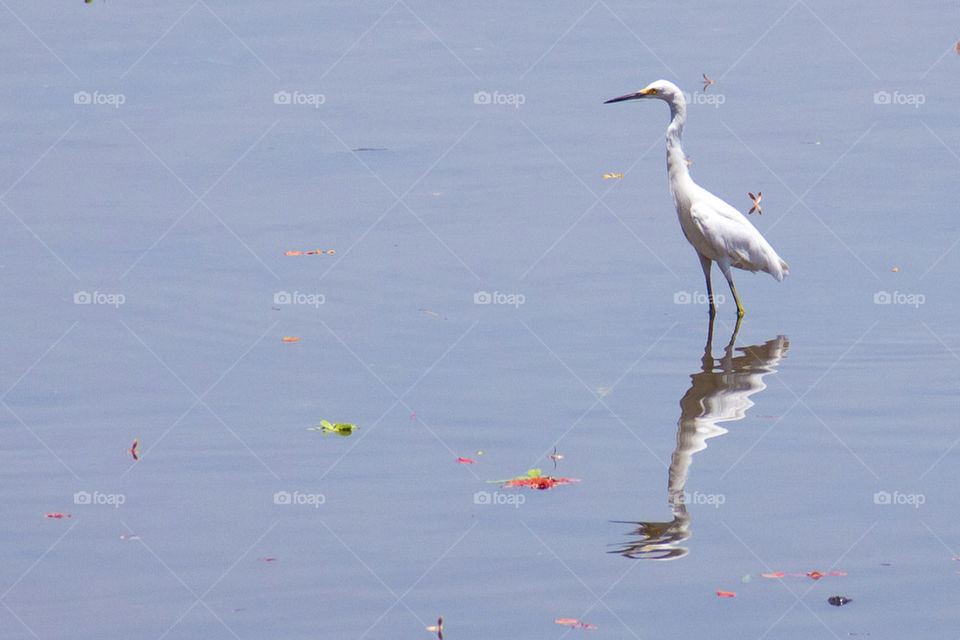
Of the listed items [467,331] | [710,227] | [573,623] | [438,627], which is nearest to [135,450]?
[438,627]

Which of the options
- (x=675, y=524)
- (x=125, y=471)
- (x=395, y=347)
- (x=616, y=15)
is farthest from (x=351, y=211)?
(x=616, y=15)

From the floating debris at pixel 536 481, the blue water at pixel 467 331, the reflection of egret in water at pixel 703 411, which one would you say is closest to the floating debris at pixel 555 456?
the blue water at pixel 467 331

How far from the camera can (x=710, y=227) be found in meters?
10.8

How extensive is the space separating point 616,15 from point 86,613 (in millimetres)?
14655

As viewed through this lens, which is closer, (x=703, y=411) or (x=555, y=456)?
(x=555, y=456)

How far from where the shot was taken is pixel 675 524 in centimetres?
698

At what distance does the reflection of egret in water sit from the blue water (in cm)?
3

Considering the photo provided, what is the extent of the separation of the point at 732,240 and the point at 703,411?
248 cm

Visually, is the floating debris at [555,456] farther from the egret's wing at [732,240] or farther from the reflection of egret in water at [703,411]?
the egret's wing at [732,240]

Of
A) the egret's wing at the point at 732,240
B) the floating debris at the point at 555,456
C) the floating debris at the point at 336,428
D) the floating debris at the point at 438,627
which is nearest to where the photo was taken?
the floating debris at the point at 438,627

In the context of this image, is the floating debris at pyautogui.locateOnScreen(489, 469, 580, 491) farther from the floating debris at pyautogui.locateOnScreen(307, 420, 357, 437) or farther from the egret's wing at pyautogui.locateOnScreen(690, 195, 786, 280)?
the egret's wing at pyautogui.locateOnScreen(690, 195, 786, 280)

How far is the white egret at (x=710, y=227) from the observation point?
1080 centimetres

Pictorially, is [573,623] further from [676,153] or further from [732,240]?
[676,153]

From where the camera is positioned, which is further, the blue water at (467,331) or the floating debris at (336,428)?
the floating debris at (336,428)
